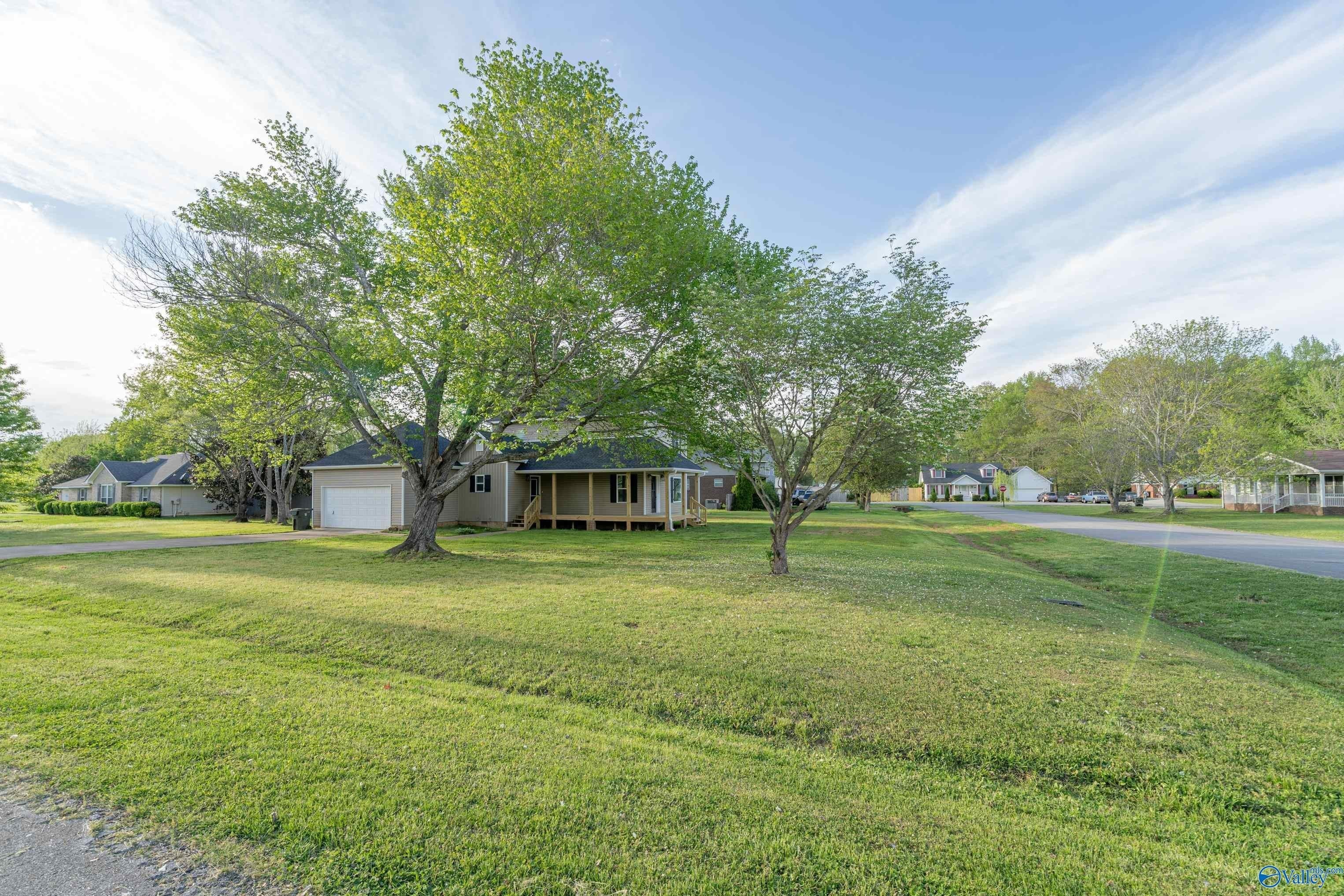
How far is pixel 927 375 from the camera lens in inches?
381

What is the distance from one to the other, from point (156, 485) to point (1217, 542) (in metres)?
52.7

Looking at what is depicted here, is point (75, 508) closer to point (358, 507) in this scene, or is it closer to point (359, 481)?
point (358, 507)

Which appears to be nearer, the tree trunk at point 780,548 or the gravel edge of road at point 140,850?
the gravel edge of road at point 140,850

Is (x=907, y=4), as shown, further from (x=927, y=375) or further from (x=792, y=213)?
(x=927, y=375)

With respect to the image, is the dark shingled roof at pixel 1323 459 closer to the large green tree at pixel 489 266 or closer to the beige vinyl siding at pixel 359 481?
the large green tree at pixel 489 266

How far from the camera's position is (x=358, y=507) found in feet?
80.4

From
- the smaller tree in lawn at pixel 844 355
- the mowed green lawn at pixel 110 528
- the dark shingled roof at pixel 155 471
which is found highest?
the smaller tree in lawn at pixel 844 355

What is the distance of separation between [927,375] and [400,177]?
1300 centimetres

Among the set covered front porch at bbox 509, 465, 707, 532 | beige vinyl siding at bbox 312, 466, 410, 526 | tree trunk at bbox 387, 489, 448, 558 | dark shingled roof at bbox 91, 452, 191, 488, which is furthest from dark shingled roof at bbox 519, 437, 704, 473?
dark shingled roof at bbox 91, 452, 191, 488

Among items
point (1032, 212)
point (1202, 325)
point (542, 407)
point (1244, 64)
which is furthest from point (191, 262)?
point (1202, 325)

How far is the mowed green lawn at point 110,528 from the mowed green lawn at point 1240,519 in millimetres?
39440

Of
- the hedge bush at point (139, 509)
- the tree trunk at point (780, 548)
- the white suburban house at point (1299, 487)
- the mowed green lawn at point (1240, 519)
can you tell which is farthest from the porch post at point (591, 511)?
the white suburban house at point (1299, 487)

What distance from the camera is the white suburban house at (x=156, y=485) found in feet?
119

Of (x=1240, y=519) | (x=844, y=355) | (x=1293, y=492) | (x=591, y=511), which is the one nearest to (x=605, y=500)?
(x=591, y=511)
